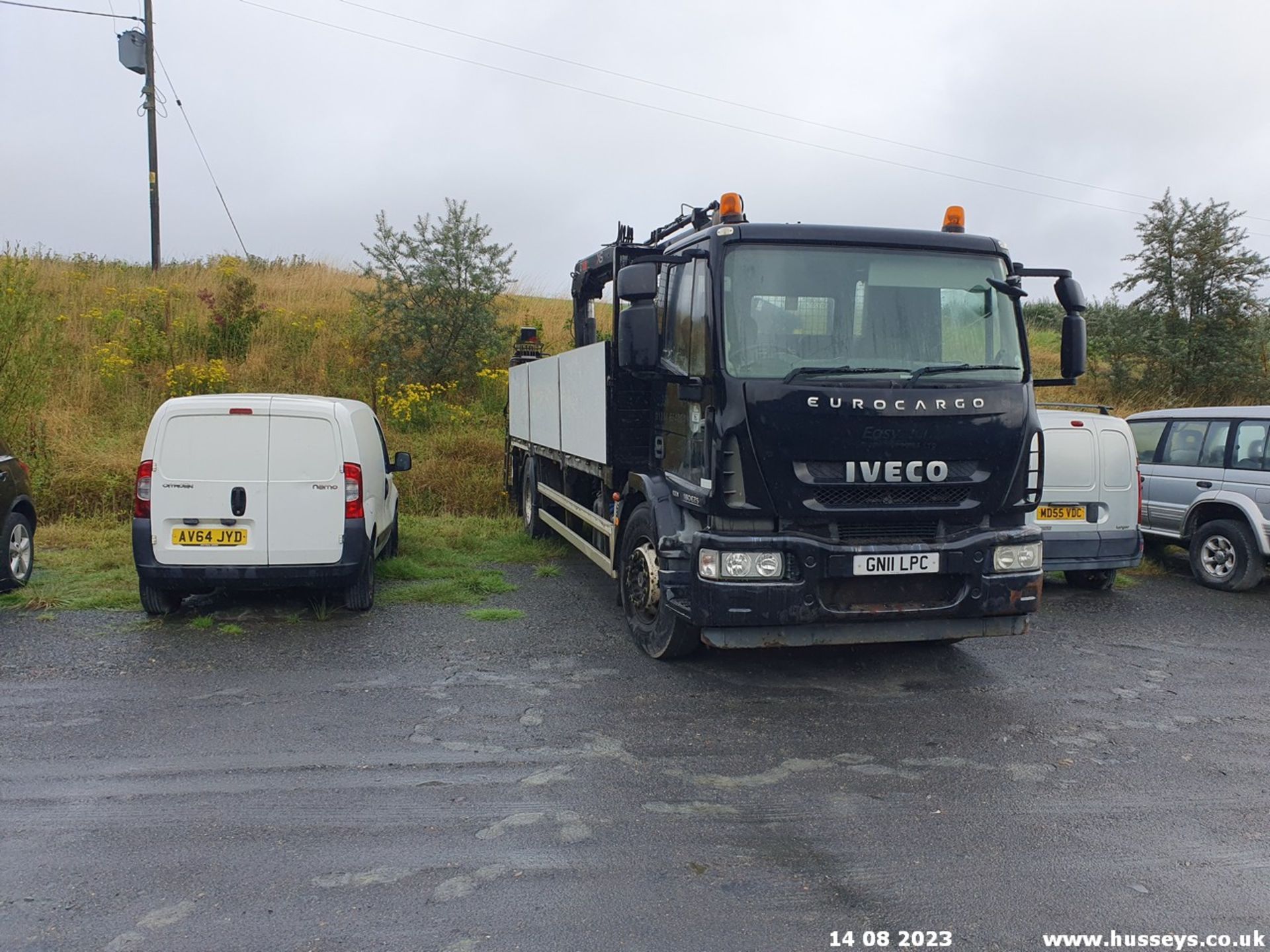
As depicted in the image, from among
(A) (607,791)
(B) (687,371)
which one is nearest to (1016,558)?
(B) (687,371)

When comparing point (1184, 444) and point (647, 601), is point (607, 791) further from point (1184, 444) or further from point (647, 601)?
point (1184, 444)

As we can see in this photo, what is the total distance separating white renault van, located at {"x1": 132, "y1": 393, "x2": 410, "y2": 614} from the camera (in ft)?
23.0

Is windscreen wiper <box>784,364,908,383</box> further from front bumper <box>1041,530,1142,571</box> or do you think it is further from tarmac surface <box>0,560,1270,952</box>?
front bumper <box>1041,530,1142,571</box>

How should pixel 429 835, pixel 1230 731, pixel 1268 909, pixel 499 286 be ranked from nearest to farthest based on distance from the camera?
pixel 1268 909, pixel 429 835, pixel 1230 731, pixel 499 286

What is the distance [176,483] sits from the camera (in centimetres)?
700

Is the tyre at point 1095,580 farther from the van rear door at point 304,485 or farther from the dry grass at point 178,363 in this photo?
the van rear door at point 304,485

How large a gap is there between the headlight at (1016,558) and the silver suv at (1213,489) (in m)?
4.55

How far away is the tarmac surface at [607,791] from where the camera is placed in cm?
324

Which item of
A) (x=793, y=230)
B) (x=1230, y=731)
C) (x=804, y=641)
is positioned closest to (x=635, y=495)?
(x=804, y=641)

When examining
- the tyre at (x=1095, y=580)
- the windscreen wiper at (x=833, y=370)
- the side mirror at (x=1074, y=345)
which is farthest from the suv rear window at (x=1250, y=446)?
the windscreen wiper at (x=833, y=370)

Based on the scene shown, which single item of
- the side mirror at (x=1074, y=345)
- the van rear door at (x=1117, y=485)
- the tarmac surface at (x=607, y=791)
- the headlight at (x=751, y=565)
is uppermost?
the side mirror at (x=1074, y=345)

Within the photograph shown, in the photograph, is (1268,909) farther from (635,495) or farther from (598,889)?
(635,495)

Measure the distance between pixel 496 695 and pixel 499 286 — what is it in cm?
1273

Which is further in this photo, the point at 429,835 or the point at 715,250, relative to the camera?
the point at 715,250
